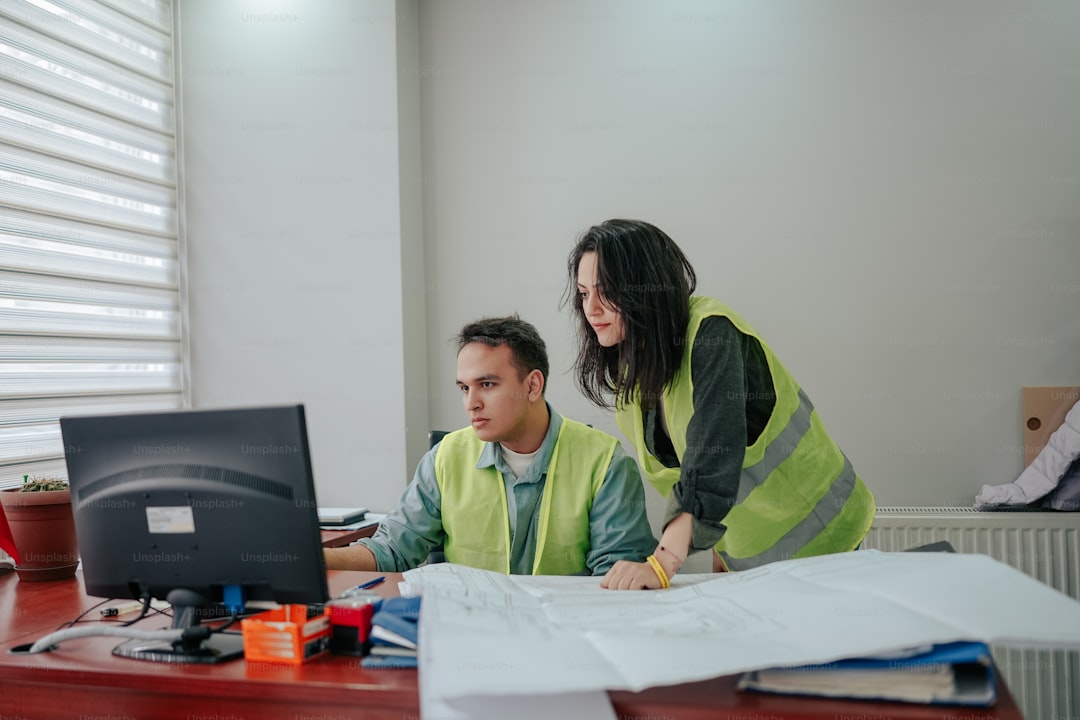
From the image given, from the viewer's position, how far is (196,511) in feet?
4.21

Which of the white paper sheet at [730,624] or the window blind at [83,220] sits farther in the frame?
the window blind at [83,220]

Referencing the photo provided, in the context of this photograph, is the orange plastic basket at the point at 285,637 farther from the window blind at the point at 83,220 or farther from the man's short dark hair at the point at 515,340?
the window blind at the point at 83,220

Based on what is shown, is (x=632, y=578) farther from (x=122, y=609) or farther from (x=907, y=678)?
(x=122, y=609)

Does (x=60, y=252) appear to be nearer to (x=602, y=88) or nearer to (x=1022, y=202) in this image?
(x=602, y=88)

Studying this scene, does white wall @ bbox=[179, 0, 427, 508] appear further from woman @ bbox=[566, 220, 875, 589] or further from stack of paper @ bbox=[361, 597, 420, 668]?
stack of paper @ bbox=[361, 597, 420, 668]

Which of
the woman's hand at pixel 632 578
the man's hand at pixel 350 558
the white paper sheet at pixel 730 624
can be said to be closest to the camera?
the white paper sheet at pixel 730 624

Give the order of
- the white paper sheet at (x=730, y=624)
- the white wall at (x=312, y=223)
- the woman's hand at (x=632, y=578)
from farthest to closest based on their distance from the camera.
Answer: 1. the white wall at (x=312, y=223)
2. the woman's hand at (x=632, y=578)
3. the white paper sheet at (x=730, y=624)

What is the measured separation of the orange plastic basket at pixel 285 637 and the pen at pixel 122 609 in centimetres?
48

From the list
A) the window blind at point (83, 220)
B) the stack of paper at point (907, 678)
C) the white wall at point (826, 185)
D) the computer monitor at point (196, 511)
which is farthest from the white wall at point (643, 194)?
the stack of paper at point (907, 678)

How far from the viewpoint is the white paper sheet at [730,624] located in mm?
895

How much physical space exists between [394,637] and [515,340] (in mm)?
1053

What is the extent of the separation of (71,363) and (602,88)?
217cm

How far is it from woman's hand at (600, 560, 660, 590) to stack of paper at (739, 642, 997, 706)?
1.29 feet

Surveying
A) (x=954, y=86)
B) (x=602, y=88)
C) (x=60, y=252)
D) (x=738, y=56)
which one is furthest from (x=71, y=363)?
(x=954, y=86)
